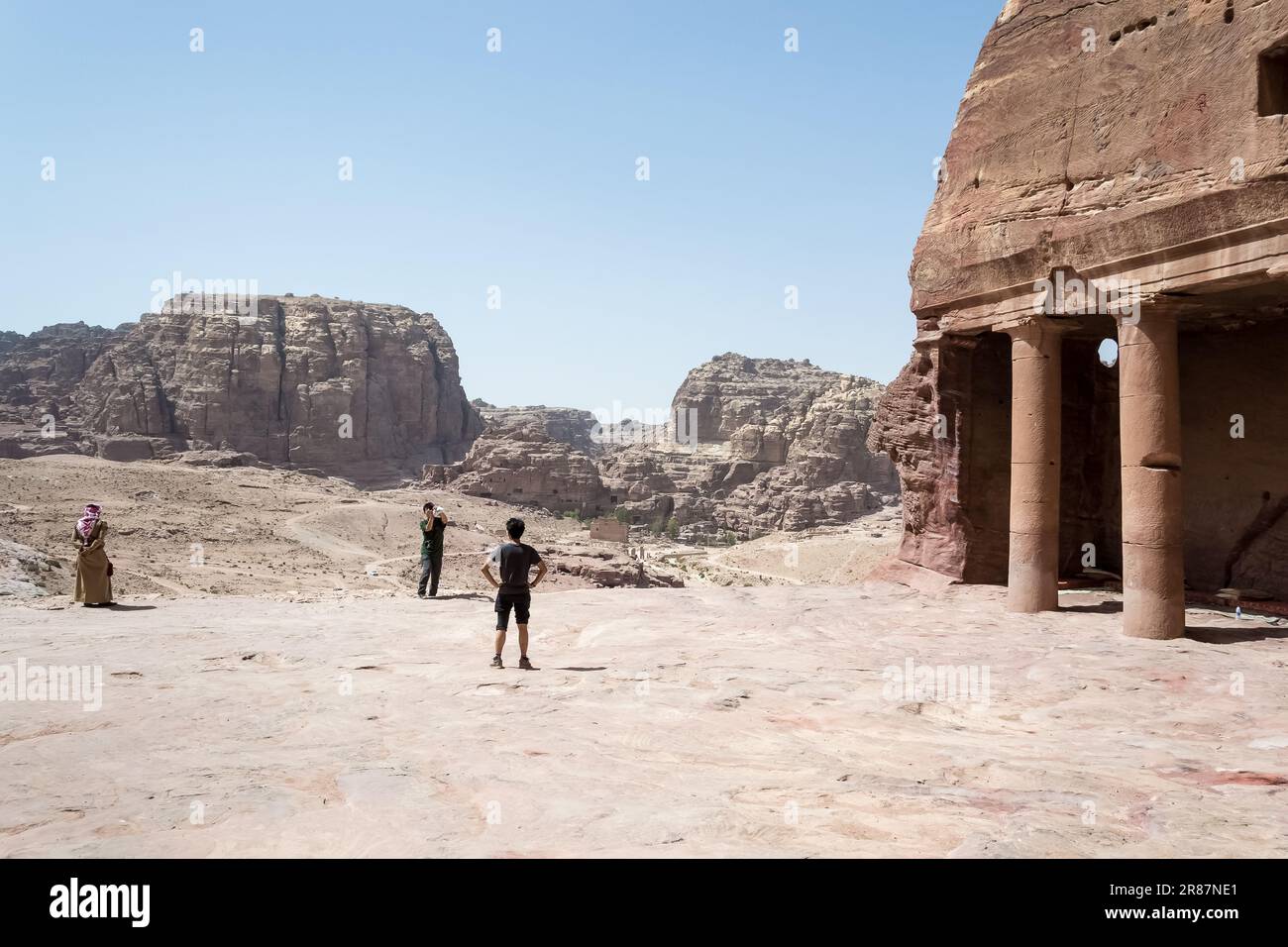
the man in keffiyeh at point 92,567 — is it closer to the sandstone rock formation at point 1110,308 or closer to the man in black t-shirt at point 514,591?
the man in black t-shirt at point 514,591

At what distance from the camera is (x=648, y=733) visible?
245 inches

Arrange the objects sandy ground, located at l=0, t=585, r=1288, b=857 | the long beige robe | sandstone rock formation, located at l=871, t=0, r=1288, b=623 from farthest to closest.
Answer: the long beige robe, sandstone rock formation, located at l=871, t=0, r=1288, b=623, sandy ground, located at l=0, t=585, r=1288, b=857

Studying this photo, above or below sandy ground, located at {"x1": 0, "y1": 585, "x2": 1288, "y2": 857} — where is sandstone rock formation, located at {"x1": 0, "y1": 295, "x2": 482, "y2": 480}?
above

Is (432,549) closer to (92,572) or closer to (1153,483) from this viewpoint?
(92,572)

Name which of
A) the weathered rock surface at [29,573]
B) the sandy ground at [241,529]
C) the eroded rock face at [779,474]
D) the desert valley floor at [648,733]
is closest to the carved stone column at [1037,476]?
the desert valley floor at [648,733]

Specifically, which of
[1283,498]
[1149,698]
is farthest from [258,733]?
[1283,498]

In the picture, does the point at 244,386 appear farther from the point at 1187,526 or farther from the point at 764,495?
the point at 1187,526

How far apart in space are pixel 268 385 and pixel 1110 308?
3825 inches

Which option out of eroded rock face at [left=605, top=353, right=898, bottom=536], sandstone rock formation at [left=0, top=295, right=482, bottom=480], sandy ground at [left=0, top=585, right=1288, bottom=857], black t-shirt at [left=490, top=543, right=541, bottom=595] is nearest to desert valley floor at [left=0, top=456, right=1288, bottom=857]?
sandy ground at [left=0, top=585, right=1288, bottom=857]

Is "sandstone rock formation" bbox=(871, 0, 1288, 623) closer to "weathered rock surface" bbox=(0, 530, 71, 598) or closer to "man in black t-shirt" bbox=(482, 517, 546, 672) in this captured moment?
"man in black t-shirt" bbox=(482, 517, 546, 672)

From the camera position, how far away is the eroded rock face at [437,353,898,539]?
77.4 m

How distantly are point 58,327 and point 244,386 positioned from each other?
44.9 metres

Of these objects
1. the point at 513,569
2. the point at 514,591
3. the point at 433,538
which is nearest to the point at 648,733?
the point at 514,591

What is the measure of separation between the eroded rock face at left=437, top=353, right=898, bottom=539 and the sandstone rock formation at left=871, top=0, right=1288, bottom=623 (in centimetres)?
5932
